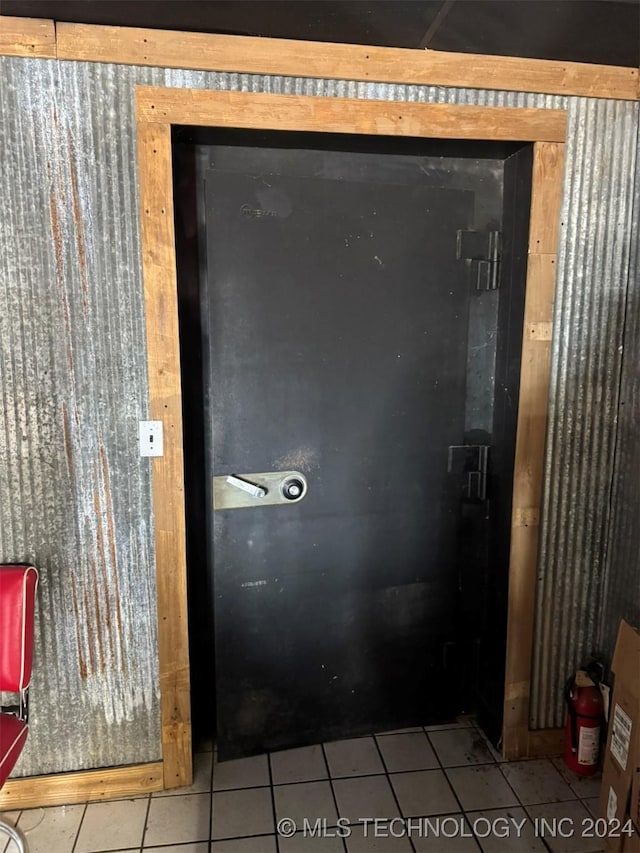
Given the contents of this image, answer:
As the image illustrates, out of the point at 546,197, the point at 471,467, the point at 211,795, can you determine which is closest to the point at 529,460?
the point at 471,467

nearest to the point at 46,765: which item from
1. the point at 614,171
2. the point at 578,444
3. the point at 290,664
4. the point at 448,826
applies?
the point at 290,664

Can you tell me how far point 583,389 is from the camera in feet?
6.02

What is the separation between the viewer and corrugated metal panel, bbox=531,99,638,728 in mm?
1739

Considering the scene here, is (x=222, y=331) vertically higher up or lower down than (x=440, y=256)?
lower down

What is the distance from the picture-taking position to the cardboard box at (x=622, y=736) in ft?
5.08

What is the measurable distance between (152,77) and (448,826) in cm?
226

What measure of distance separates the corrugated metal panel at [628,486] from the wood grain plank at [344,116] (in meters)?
0.40

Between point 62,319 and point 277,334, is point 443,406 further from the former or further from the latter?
point 62,319

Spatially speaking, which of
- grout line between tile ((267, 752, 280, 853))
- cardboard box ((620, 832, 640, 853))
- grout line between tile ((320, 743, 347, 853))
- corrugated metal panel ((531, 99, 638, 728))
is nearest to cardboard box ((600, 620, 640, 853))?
cardboard box ((620, 832, 640, 853))

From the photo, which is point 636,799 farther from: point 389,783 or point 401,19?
point 401,19

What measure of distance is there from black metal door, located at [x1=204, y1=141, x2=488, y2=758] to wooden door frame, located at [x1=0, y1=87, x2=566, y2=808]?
145 millimetres

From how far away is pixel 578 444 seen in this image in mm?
1865

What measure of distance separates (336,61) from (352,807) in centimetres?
216

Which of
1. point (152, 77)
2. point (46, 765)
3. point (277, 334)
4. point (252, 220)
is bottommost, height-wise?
point (46, 765)
